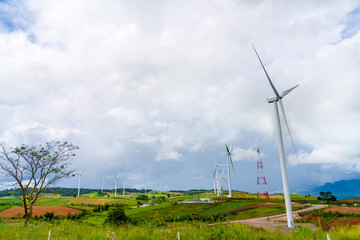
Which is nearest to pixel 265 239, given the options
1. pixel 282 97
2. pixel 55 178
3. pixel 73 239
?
pixel 73 239

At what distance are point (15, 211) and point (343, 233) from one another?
8942 centimetres

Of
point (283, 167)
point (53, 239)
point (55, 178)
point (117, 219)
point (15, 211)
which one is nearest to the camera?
point (53, 239)

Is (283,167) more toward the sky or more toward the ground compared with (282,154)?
more toward the ground

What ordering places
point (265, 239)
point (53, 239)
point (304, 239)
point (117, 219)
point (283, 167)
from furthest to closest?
point (117, 219), point (283, 167), point (53, 239), point (265, 239), point (304, 239)

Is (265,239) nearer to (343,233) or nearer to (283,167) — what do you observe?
(343,233)

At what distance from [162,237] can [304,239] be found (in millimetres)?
8991

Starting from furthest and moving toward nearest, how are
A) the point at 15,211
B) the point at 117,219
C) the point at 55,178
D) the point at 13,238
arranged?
the point at 15,211 < the point at 117,219 < the point at 55,178 < the point at 13,238

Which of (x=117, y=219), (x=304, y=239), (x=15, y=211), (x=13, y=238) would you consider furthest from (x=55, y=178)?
(x=15, y=211)

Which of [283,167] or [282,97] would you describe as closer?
[283,167]

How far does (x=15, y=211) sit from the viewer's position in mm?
76438

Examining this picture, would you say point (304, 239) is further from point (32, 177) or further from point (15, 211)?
point (15, 211)

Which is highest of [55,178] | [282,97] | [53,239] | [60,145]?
[282,97]

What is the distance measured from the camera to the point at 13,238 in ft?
60.0

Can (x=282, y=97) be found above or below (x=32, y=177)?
above
